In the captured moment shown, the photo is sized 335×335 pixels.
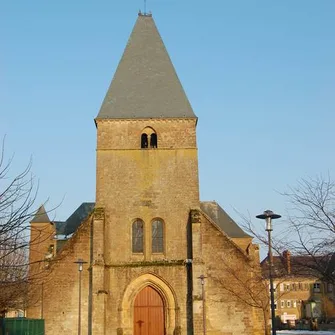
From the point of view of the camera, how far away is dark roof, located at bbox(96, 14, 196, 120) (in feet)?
105

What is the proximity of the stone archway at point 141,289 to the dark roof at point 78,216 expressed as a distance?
13.8m

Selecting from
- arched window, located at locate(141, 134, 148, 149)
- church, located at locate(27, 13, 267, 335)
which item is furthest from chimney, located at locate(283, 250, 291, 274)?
arched window, located at locate(141, 134, 148, 149)

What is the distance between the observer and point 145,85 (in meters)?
33.4

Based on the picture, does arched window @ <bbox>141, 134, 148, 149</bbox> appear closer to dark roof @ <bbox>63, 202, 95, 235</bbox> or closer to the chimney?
dark roof @ <bbox>63, 202, 95, 235</bbox>

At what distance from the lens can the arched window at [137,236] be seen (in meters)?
29.9

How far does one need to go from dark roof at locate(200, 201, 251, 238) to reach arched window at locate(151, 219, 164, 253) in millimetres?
13817

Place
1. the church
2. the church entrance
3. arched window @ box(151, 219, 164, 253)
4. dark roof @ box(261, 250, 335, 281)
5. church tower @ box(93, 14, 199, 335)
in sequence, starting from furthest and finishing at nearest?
arched window @ box(151, 219, 164, 253) < the church entrance < church tower @ box(93, 14, 199, 335) < the church < dark roof @ box(261, 250, 335, 281)

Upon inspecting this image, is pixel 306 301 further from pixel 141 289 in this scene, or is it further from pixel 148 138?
pixel 148 138

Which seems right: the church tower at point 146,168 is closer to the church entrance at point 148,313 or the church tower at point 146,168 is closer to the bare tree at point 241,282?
the church entrance at point 148,313

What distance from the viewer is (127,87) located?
33.3 m

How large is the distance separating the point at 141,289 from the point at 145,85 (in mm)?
12425

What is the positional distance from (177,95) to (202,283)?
11.7 metres

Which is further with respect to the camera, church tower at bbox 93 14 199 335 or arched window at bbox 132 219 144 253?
arched window at bbox 132 219 144 253

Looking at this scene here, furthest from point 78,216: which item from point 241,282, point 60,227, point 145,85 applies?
point 241,282
